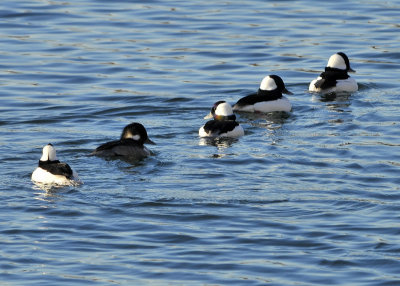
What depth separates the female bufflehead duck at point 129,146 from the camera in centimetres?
1518

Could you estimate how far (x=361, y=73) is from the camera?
2209cm

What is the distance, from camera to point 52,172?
1370 centimetres

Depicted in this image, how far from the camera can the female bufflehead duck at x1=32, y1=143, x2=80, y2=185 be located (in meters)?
13.6

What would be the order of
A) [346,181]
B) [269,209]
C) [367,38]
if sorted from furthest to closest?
[367,38] → [346,181] → [269,209]

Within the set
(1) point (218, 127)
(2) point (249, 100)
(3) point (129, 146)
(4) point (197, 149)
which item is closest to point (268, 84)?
(2) point (249, 100)

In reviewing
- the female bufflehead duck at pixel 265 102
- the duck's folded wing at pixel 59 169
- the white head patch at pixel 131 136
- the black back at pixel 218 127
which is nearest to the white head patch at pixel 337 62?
the female bufflehead duck at pixel 265 102

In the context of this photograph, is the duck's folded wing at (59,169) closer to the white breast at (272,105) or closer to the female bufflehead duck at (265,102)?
the female bufflehead duck at (265,102)

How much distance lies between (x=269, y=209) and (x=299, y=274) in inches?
78.9

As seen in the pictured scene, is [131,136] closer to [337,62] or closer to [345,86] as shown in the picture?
[345,86]

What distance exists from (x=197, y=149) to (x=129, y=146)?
3.59 feet

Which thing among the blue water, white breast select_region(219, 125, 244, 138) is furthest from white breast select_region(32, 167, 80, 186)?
white breast select_region(219, 125, 244, 138)

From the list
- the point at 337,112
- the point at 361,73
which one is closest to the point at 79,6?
the point at 361,73

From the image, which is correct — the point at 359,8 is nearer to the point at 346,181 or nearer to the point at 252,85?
the point at 252,85

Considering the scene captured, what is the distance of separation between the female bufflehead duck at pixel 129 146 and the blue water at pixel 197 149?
207mm
